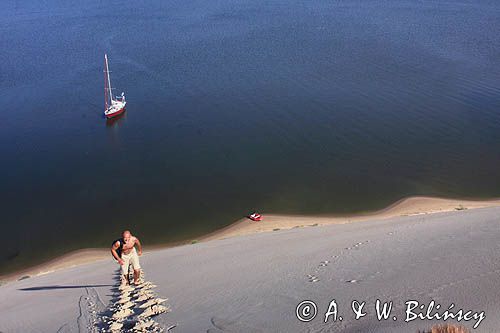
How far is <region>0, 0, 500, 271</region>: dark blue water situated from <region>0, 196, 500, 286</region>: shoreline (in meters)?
0.73

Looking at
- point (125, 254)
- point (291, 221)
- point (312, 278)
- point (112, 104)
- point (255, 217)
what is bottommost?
point (291, 221)

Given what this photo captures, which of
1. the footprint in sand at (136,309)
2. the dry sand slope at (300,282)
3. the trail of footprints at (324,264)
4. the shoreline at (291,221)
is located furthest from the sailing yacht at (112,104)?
the trail of footprints at (324,264)

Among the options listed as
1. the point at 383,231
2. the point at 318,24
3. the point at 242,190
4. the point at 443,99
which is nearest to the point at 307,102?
the point at 443,99

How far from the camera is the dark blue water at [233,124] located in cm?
2320

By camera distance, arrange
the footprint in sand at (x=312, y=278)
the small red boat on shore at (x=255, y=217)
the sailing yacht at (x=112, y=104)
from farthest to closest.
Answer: the sailing yacht at (x=112, y=104) < the small red boat on shore at (x=255, y=217) < the footprint in sand at (x=312, y=278)

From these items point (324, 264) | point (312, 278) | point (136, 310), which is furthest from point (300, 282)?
point (136, 310)

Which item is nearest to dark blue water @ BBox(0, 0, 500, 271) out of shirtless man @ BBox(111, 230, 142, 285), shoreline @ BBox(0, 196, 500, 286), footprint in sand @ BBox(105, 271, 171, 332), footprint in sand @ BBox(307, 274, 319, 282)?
shoreline @ BBox(0, 196, 500, 286)

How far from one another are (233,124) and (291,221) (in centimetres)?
1257

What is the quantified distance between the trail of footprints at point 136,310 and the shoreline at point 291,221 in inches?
377

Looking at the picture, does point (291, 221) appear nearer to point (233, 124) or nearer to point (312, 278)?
point (312, 278)

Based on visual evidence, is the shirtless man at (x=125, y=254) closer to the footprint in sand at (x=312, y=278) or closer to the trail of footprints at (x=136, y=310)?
the trail of footprints at (x=136, y=310)

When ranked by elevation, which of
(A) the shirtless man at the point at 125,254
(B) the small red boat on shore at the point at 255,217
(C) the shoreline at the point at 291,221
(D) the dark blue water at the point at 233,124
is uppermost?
(D) the dark blue water at the point at 233,124

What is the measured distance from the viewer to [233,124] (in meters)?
31.9

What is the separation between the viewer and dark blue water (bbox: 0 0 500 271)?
76.1ft
